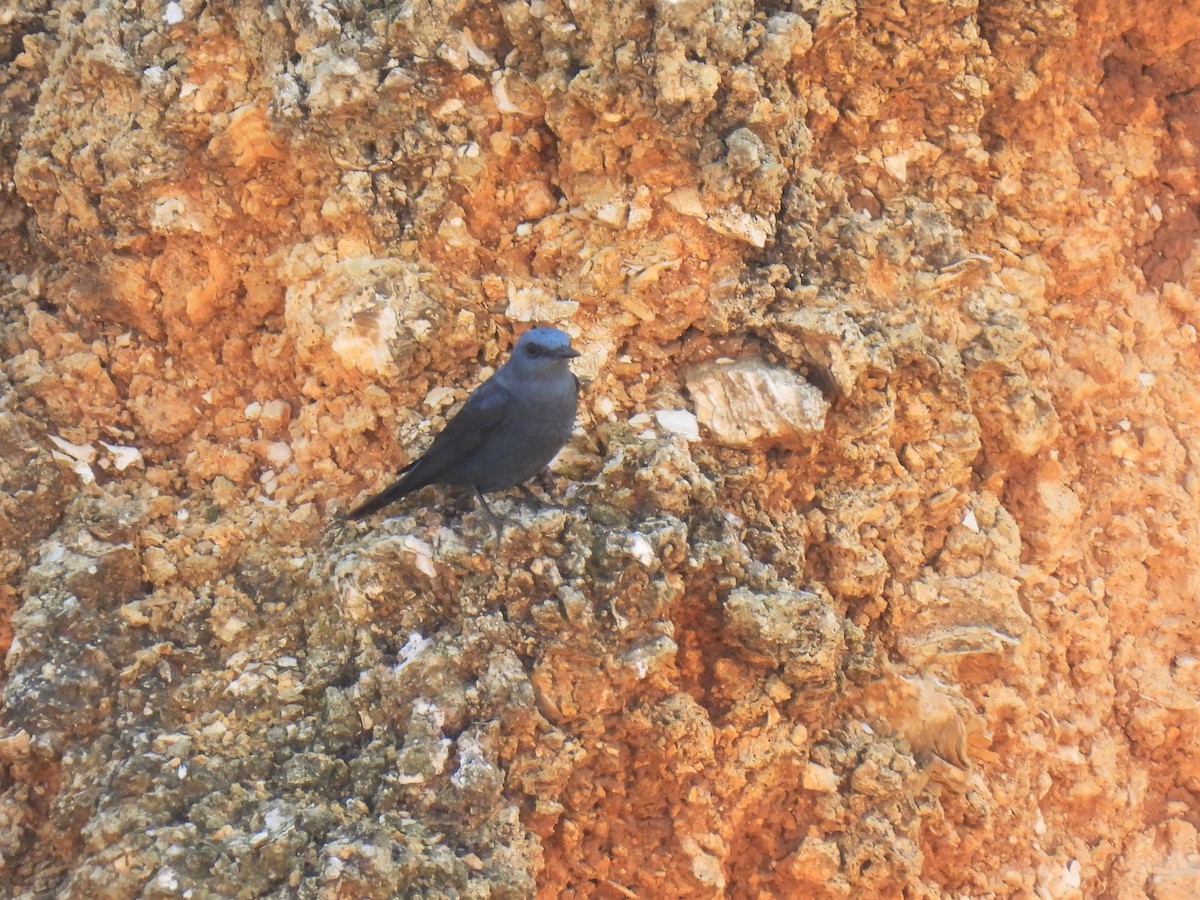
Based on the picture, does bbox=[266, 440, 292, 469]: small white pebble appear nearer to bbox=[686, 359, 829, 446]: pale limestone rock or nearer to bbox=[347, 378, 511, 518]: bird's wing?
bbox=[347, 378, 511, 518]: bird's wing

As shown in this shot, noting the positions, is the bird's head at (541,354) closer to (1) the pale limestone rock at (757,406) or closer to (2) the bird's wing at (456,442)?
(2) the bird's wing at (456,442)

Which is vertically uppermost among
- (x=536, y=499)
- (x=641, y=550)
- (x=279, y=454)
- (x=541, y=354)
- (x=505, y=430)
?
(x=541, y=354)

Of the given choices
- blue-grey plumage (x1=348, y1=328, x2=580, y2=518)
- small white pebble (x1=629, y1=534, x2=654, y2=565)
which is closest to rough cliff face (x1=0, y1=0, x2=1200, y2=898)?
small white pebble (x1=629, y1=534, x2=654, y2=565)

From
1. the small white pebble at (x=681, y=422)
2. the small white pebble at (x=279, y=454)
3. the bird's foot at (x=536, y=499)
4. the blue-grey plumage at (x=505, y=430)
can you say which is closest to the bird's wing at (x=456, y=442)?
the blue-grey plumage at (x=505, y=430)

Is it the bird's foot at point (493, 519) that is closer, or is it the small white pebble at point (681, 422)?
the bird's foot at point (493, 519)

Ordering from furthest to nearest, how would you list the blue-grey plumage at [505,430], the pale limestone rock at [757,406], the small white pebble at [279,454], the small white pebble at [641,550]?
the small white pebble at [279,454] < the pale limestone rock at [757,406] < the blue-grey plumage at [505,430] < the small white pebble at [641,550]

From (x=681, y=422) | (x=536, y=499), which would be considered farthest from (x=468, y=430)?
(x=681, y=422)

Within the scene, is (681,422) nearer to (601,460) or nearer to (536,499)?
(601,460)

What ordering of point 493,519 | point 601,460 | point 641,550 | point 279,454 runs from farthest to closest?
point 279,454 < point 601,460 < point 493,519 < point 641,550
